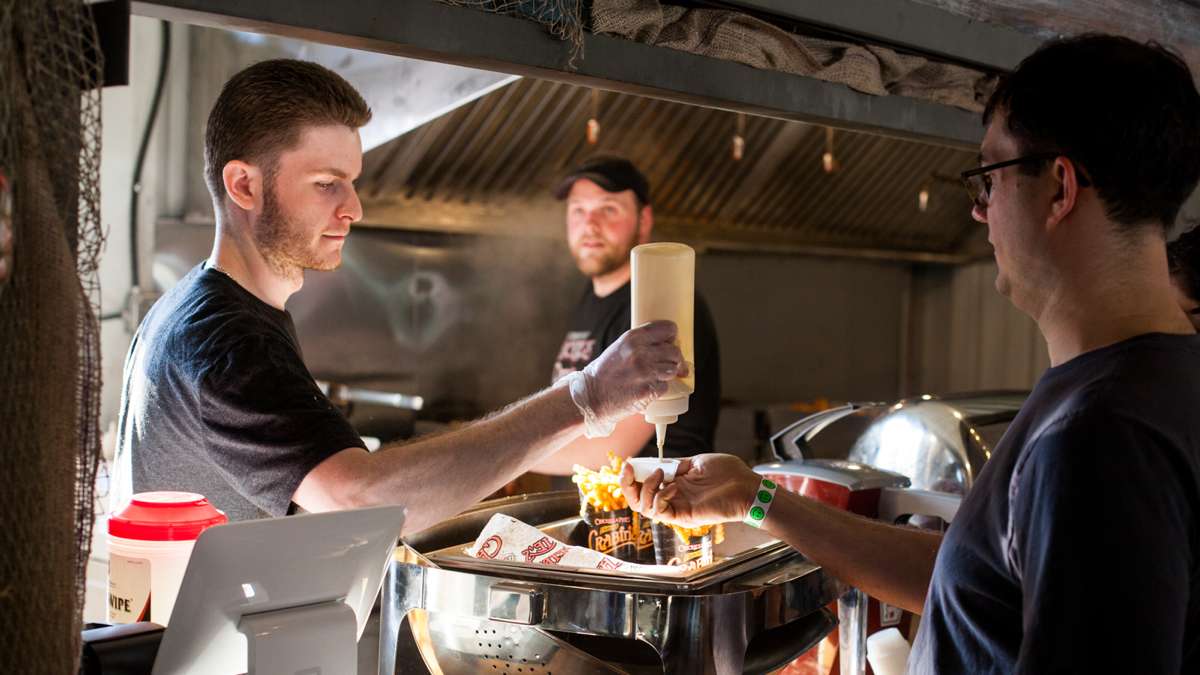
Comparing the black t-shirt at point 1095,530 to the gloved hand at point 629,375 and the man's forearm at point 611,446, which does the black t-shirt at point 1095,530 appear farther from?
the man's forearm at point 611,446

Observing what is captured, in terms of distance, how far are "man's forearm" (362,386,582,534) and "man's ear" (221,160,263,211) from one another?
1.82 feet

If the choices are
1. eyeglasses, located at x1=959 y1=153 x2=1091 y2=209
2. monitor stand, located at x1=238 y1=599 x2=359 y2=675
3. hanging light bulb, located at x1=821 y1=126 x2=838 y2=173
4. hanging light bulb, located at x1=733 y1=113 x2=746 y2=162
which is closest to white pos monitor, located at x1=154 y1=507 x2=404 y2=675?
monitor stand, located at x1=238 y1=599 x2=359 y2=675

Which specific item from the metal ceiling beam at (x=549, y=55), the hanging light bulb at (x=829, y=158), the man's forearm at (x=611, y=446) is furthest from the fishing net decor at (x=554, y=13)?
the hanging light bulb at (x=829, y=158)

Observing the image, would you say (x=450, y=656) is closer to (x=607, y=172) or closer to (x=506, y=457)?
(x=506, y=457)

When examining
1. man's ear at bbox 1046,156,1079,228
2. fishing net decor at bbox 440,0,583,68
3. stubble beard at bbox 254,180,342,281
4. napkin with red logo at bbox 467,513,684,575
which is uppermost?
fishing net decor at bbox 440,0,583,68

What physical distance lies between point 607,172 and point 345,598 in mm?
2679

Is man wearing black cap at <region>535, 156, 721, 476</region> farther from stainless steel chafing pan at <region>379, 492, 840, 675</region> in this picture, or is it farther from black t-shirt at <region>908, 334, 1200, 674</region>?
black t-shirt at <region>908, 334, 1200, 674</region>

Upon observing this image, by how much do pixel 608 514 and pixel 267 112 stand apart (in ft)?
3.40

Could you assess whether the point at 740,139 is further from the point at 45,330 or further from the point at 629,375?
the point at 45,330

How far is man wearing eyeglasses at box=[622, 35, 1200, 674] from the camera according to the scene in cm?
115

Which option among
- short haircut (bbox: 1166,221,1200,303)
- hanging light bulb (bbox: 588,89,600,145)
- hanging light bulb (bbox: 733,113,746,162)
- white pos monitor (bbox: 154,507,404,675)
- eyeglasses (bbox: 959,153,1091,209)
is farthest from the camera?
hanging light bulb (bbox: 733,113,746,162)

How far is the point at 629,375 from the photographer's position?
193 centimetres

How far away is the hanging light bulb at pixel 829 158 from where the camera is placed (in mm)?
5520

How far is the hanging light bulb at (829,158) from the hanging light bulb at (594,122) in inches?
52.9
